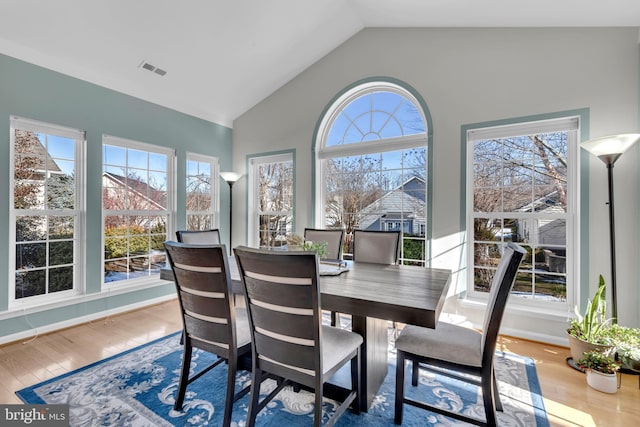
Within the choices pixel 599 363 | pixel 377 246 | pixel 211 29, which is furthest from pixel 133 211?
pixel 599 363

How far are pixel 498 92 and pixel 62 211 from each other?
4765mm

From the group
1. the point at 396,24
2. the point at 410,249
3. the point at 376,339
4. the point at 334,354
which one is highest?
the point at 396,24

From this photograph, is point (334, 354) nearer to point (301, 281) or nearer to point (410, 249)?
point (301, 281)

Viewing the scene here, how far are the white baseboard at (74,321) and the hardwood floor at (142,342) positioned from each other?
6 centimetres

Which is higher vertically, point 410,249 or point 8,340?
point 410,249

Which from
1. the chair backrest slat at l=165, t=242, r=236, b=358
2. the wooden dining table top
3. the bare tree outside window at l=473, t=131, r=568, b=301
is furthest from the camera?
the bare tree outside window at l=473, t=131, r=568, b=301

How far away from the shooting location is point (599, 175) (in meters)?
2.63

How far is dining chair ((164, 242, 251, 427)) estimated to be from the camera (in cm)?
160

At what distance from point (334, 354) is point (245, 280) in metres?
0.61

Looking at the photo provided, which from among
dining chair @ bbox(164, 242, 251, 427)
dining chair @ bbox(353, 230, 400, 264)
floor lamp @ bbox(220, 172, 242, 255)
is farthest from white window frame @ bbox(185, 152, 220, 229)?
dining chair @ bbox(164, 242, 251, 427)

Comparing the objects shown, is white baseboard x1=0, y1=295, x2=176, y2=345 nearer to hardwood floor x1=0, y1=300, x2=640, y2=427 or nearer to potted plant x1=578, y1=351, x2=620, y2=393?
hardwood floor x1=0, y1=300, x2=640, y2=427

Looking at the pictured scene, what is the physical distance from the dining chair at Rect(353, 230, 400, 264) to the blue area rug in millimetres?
935

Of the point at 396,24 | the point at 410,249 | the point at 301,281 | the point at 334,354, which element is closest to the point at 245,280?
the point at 301,281

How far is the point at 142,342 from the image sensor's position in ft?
9.32
